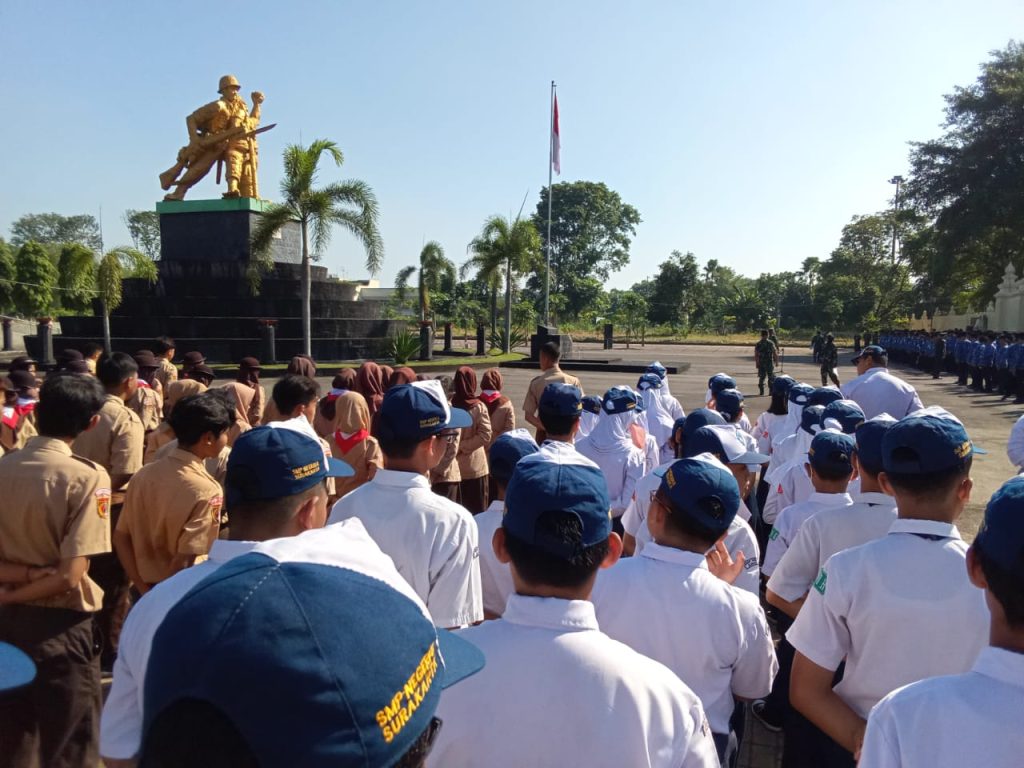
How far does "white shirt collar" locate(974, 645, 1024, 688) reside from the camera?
1.33 metres

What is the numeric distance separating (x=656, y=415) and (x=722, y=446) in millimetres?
3521

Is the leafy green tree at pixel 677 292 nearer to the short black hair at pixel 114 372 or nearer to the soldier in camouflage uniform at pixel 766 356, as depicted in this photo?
the soldier in camouflage uniform at pixel 766 356

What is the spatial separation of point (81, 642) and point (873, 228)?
5933 centimetres

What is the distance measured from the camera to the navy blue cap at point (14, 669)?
3.82 feet

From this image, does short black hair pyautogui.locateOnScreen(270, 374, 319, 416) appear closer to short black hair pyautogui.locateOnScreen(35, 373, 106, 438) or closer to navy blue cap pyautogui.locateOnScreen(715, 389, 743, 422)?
short black hair pyautogui.locateOnScreen(35, 373, 106, 438)

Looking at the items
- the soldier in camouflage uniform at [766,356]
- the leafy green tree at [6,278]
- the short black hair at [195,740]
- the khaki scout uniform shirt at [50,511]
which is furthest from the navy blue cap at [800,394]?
the leafy green tree at [6,278]

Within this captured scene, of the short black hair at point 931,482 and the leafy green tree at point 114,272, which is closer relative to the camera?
the short black hair at point 931,482

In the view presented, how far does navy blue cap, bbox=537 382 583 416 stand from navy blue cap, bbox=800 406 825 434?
1.68 m

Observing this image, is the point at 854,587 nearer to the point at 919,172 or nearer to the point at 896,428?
the point at 896,428

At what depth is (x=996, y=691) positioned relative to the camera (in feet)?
4.38

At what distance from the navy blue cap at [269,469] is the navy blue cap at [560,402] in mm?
2495

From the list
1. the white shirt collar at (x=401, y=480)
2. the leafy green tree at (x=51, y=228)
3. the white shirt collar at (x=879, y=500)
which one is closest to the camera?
the white shirt collar at (x=401, y=480)

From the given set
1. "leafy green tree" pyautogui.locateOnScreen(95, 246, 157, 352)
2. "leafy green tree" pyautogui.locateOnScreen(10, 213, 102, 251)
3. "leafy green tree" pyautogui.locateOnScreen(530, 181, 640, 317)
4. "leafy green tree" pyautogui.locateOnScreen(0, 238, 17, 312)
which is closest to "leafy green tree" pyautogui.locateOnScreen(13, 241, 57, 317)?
"leafy green tree" pyautogui.locateOnScreen(0, 238, 17, 312)

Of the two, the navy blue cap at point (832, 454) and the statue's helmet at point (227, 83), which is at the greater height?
the statue's helmet at point (227, 83)
